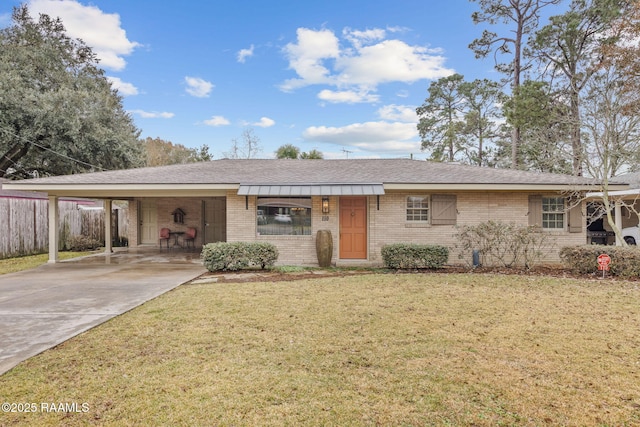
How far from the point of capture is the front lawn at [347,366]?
2.82m

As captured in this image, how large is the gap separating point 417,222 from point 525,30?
655 inches

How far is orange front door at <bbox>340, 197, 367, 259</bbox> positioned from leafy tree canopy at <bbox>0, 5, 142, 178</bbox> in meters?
14.8

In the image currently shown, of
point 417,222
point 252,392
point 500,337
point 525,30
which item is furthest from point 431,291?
point 525,30

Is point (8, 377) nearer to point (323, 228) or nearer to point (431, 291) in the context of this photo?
point (431, 291)

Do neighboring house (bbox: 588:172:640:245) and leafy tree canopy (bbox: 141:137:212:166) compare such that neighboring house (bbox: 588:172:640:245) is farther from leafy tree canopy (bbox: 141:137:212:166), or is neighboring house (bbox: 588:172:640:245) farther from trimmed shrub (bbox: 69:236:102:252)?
leafy tree canopy (bbox: 141:137:212:166)

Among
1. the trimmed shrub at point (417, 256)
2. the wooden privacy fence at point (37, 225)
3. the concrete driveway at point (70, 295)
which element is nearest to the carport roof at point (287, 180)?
the trimmed shrub at point (417, 256)

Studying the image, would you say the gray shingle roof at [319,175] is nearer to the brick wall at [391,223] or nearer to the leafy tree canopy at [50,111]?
the brick wall at [391,223]

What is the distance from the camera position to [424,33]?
16844mm

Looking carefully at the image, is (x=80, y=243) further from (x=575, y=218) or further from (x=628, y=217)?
(x=628, y=217)

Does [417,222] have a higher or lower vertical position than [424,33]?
lower

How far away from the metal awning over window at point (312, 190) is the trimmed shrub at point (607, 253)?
5341 millimetres

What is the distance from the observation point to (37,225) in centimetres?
1395

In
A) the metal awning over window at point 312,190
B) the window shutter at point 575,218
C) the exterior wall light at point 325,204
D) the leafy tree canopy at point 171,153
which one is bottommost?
the window shutter at point 575,218

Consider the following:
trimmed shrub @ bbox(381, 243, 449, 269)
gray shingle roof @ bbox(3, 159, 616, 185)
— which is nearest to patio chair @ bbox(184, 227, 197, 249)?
gray shingle roof @ bbox(3, 159, 616, 185)
